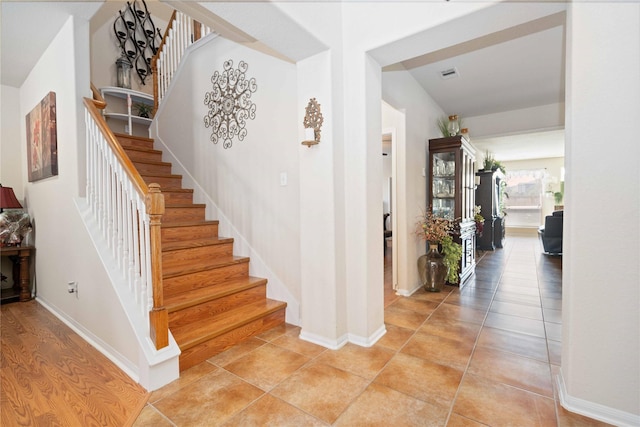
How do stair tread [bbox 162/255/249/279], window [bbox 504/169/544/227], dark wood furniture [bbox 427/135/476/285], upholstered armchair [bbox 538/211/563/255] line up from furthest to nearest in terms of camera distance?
window [bbox 504/169/544/227] < upholstered armchair [bbox 538/211/563/255] < dark wood furniture [bbox 427/135/476/285] < stair tread [bbox 162/255/249/279]

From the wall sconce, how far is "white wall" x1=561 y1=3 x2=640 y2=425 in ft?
4.75

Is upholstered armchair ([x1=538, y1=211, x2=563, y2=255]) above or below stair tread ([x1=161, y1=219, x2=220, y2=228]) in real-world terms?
below

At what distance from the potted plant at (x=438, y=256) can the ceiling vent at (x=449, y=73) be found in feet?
5.36

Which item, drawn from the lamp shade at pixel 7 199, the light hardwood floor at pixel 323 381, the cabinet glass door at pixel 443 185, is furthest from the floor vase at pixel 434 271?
Answer: the lamp shade at pixel 7 199

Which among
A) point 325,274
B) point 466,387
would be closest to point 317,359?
point 325,274

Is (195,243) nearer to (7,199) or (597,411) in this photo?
(7,199)

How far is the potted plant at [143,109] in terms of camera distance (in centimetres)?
474

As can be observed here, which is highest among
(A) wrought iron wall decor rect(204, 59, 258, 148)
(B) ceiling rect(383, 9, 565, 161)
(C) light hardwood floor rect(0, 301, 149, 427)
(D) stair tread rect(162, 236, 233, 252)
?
(B) ceiling rect(383, 9, 565, 161)

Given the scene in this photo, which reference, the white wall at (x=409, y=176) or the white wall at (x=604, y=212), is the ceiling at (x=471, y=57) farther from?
the white wall at (x=604, y=212)

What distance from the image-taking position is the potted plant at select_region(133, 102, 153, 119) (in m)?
4.74

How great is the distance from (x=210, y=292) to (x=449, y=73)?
3.43 m

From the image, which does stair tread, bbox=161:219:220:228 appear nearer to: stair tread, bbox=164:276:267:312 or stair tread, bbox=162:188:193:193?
stair tread, bbox=162:188:193:193

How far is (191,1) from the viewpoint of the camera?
63.6 inches

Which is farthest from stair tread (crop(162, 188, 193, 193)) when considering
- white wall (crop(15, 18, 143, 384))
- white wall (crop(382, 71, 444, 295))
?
white wall (crop(382, 71, 444, 295))
